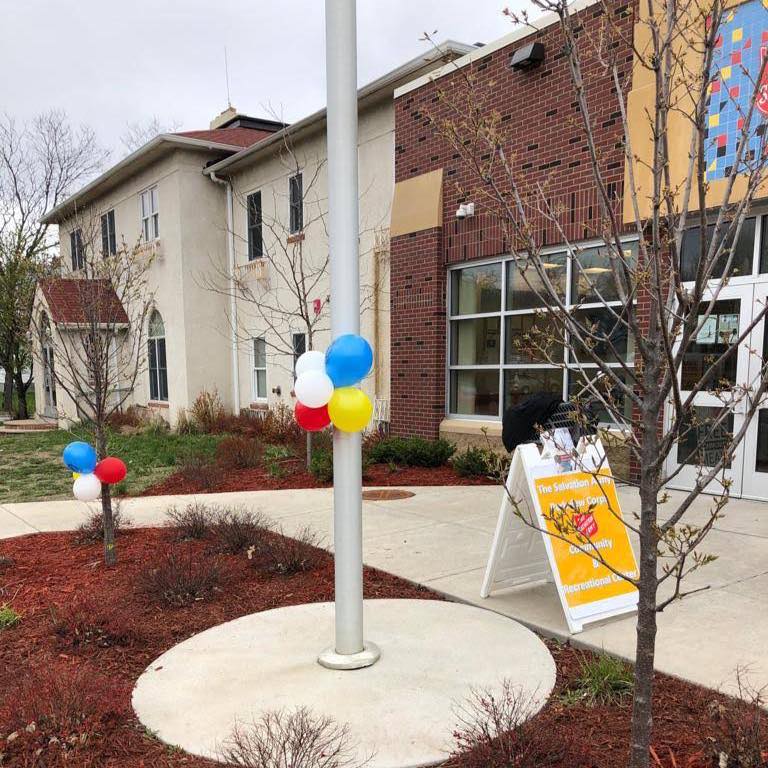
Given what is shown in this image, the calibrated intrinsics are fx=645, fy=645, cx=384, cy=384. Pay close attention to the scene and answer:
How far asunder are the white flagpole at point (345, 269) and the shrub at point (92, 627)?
1235 millimetres

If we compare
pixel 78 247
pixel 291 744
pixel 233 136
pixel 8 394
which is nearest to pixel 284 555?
pixel 291 744

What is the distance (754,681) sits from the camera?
2.99 metres

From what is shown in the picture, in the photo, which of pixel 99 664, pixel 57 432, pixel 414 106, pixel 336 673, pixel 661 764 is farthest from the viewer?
pixel 57 432

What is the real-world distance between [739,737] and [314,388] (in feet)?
7.15

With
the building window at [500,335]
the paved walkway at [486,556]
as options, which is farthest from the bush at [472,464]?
the building window at [500,335]

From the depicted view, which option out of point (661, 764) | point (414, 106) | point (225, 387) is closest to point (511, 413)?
point (661, 764)

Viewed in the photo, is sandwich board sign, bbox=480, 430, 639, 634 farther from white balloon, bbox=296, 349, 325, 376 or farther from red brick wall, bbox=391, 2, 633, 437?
red brick wall, bbox=391, 2, 633, 437

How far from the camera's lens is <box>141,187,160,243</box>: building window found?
17188mm

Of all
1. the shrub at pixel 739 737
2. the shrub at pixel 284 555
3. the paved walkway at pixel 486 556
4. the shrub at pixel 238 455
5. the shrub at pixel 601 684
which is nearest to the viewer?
the shrub at pixel 739 737

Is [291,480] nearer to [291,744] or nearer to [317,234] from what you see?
[317,234]

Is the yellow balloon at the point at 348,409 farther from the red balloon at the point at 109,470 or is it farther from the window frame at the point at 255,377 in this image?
Result: the window frame at the point at 255,377

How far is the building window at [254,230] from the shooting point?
1522 centimetres

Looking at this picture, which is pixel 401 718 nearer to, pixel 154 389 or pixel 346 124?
pixel 346 124

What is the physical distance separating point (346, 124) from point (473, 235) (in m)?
6.41
